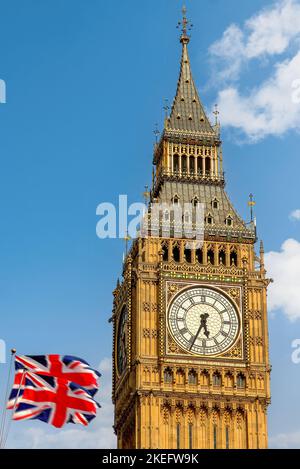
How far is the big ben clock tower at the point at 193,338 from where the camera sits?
300 ft

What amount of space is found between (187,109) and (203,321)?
18449 millimetres

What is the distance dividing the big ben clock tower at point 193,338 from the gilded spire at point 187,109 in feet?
19.3

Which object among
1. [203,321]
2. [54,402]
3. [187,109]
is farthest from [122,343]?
[54,402]

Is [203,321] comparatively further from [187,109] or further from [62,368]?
[62,368]

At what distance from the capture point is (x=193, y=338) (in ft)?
305

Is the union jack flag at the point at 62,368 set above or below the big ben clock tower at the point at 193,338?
below

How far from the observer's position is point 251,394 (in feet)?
303

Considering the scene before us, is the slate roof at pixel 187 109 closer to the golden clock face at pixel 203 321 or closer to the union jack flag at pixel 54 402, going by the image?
the golden clock face at pixel 203 321

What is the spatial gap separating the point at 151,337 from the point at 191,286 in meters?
4.45

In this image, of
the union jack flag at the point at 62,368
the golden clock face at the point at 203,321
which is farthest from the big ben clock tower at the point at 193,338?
the union jack flag at the point at 62,368

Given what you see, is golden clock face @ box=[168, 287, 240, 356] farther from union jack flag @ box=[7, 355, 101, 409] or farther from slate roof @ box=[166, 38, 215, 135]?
union jack flag @ box=[7, 355, 101, 409]

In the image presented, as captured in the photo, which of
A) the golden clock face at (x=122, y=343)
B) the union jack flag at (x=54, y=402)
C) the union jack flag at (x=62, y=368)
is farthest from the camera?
the golden clock face at (x=122, y=343)

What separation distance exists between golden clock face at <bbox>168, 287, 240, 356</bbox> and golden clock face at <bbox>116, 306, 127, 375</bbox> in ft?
13.6
